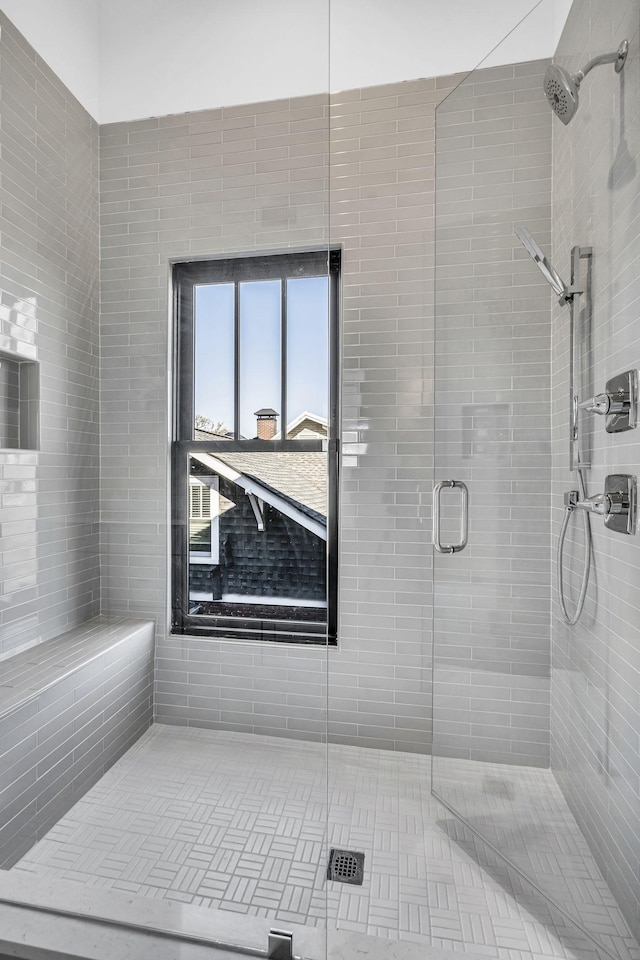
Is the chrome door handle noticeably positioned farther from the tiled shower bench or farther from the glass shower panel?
the tiled shower bench

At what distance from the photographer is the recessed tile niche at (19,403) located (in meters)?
1.39

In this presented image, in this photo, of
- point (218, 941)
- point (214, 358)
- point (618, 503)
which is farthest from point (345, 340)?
point (218, 941)

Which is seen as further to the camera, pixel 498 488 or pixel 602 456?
pixel 498 488

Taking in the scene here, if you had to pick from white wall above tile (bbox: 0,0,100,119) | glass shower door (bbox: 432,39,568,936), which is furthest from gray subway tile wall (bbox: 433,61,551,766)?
white wall above tile (bbox: 0,0,100,119)

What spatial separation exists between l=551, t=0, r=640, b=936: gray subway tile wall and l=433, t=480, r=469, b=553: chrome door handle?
0.34 metres

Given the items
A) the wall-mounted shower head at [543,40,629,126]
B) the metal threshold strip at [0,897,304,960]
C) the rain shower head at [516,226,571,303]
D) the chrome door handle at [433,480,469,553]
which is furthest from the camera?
the chrome door handle at [433,480,469,553]

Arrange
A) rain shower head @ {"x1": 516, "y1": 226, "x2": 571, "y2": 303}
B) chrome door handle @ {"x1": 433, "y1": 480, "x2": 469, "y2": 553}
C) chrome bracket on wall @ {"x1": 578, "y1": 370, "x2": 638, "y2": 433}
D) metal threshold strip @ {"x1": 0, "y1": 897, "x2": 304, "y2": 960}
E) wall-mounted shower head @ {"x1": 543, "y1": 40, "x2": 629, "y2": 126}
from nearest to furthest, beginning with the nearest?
metal threshold strip @ {"x1": 0, "y1": 897, "x2": 304, "y2": 960} < chrome bracket on wall @ {"x1": 578, "y1": 370, "x2": 638, "y2": 433} < wall-mounted shower head @ {"x1": 543, "y1": 40, "x2": 629, "y2": 126} < rain shower head @ {"x1": 516, "y1": 226, "x2": 571, "y2": 303} < chrome door handle @ {"x1": 433, "y1": 480, "x2": 469, "y2": 553}

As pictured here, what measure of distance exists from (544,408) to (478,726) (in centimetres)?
106

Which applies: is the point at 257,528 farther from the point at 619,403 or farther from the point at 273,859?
the point at 619,403

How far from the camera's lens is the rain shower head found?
4.91ft

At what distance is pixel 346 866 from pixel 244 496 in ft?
3.61

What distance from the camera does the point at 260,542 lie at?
144cm

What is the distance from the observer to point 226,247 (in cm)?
140

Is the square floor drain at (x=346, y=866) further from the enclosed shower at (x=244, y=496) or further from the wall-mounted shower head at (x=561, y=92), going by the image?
the wall-mounted shower head at (x=561, y=92)
